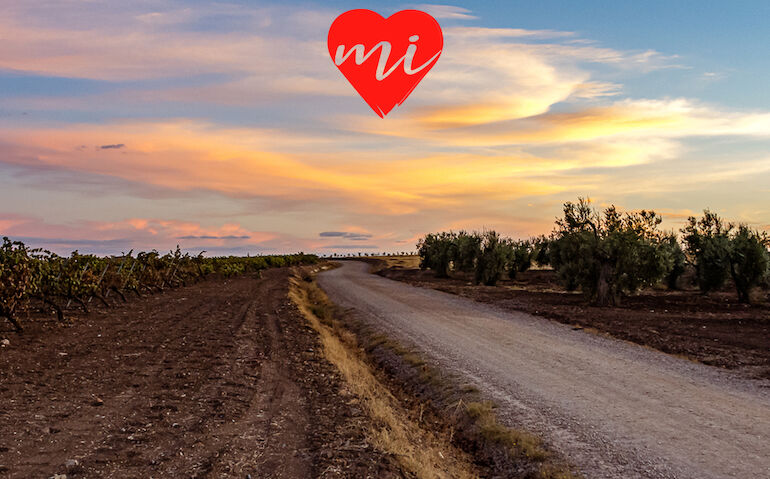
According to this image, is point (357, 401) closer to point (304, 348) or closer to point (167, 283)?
point (304, 348)

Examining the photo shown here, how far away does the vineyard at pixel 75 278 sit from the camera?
19.0m

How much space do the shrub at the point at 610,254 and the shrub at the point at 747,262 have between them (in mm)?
4929

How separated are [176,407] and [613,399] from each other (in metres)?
8.86

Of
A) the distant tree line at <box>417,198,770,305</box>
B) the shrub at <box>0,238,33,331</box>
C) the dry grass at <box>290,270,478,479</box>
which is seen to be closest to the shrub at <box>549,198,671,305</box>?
the distant tree line at <box>417,198,770,305</box>

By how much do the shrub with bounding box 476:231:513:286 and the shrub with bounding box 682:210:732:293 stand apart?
15.5 metres

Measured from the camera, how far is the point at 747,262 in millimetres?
35031

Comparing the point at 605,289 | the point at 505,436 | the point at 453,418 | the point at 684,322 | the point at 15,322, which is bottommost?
the point at 453,418

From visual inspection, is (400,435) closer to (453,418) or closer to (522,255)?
(453,418)

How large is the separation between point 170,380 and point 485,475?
7398 millimetres

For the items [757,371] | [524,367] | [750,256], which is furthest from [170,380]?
[750,256]

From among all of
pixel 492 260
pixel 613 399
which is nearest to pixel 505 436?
pixel 613 399

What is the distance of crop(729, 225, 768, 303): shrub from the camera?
34.6 metres

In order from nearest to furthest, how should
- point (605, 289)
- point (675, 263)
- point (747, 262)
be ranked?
1. point (605, 289)
2. point (747, 262)
3. point (675, 263)

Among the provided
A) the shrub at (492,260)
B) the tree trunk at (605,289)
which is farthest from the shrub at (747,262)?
the shrub at (492,260)
